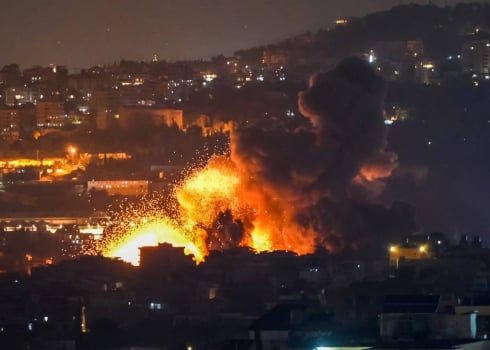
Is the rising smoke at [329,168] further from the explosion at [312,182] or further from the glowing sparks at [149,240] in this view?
the glowing sparks at [149,240]

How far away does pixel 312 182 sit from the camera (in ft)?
230

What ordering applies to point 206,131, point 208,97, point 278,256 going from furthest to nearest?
point 208,97 → point 206,131 → point 278,256

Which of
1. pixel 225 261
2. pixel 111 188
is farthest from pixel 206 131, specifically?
pixel 225 261

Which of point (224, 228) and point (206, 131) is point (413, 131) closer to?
point (206, 131)

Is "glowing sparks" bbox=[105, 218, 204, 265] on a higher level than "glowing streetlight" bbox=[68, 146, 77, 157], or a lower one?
lower

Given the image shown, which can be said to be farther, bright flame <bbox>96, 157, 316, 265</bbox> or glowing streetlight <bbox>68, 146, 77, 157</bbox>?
glowing streetlight <bbox>68, 146, 77, 157</bbox>

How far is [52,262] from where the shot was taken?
256 ft

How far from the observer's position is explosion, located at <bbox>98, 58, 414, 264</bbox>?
69.8 m

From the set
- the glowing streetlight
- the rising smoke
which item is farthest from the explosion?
the glowing streetlight

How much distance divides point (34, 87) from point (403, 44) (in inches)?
822

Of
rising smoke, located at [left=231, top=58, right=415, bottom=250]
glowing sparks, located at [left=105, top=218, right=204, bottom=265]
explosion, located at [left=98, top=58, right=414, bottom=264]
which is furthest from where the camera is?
glowing sparks, located at [left=105, top=218, right=204, bottom=265]

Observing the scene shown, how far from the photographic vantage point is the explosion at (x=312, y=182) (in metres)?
69.8

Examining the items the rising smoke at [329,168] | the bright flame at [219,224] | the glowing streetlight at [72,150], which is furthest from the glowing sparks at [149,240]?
the glowing streetlight at [72,150]

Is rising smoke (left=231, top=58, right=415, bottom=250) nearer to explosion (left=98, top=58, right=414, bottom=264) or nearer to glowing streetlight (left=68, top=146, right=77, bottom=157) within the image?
explosion (left=98, top=58, right=414, bottom=264)
